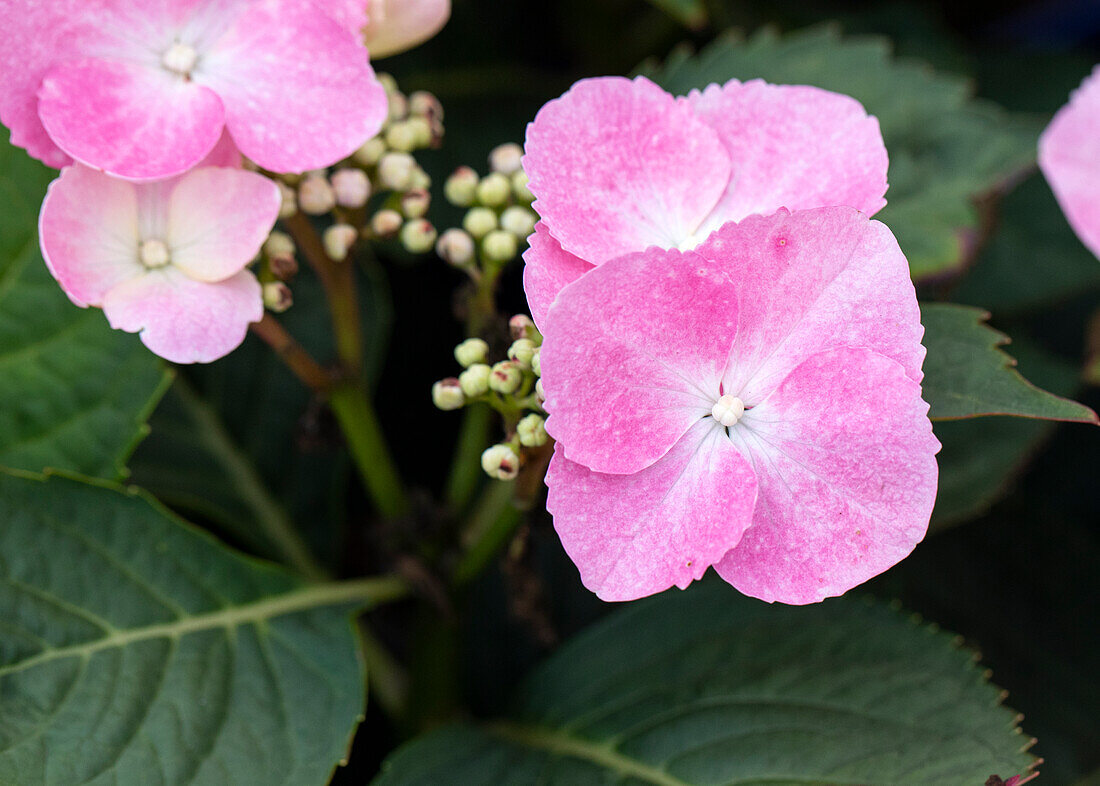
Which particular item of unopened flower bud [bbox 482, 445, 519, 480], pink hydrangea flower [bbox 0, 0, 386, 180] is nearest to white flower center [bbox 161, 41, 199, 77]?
pink hydrangea flower [bbox 0, 0, 386, 180]

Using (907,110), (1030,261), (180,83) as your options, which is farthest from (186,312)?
(1030,261)

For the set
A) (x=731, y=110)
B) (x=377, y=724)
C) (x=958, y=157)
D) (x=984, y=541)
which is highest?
(x=731, y=110)

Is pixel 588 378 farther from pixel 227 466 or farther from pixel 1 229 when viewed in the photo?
pixel 227 466

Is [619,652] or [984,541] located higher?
[619,652]

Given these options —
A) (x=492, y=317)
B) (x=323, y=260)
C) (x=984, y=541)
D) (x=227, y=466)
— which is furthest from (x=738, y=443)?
(x=984, y=541)

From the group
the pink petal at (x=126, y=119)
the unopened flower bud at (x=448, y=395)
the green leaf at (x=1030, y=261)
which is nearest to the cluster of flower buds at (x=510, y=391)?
the unopened flower bud at (x=448, y=395)

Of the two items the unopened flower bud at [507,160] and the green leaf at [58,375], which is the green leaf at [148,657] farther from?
the unopened flower bud at [507,160]

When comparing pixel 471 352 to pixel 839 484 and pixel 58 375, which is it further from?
pixel 58 375
